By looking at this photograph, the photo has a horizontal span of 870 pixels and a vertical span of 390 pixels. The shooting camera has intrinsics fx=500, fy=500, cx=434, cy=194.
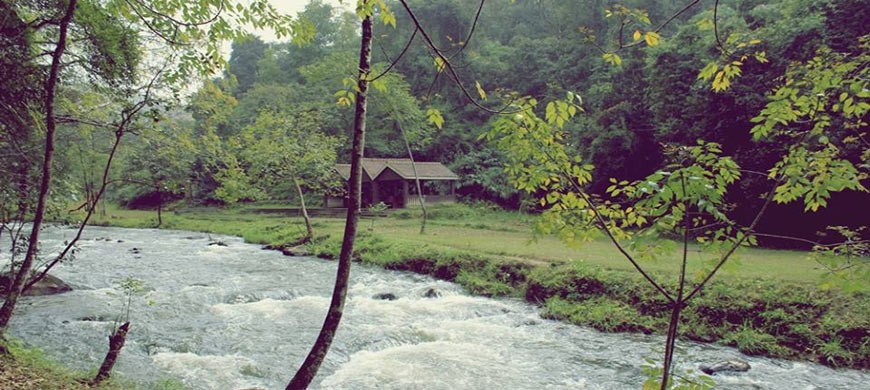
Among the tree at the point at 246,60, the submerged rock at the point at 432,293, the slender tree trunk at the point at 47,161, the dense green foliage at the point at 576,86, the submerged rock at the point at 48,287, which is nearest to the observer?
the slender tree trunk at the point at 47,161

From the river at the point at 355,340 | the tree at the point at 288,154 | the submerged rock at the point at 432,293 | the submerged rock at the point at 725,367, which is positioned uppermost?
the tree at the point at 288,154

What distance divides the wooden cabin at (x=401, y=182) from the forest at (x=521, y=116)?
2.65 meters

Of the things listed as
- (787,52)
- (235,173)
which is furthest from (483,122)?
(787,52)

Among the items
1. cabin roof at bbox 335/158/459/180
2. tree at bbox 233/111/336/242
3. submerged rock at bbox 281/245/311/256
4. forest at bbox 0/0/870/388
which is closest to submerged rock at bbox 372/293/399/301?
forest at bbox 0/0/870/388

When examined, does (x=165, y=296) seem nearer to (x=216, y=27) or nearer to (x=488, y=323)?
(x=488, y=323)

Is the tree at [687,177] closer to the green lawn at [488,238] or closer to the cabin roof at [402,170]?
the green lawn at [488,238]

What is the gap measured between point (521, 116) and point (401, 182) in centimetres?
3344

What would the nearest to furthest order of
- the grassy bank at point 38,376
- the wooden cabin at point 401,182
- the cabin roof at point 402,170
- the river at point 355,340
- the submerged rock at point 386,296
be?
the grassy bank at point 38,376, the river at point 355,340, the submerged rock at point 386,296, the cabin roof at point 402,170, the wooden cabin at point 401,182

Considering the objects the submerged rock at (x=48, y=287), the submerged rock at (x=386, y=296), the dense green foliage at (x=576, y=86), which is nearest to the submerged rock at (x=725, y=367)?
the dense green foliage at (x=576, y=86)

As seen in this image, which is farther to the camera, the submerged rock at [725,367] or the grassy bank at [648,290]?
the grassy bank at [648,290]

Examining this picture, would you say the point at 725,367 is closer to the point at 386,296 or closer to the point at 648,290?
the point at 648,290

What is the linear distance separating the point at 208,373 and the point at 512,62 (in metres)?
36.9

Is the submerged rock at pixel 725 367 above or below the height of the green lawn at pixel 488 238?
below

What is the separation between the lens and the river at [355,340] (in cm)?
754
